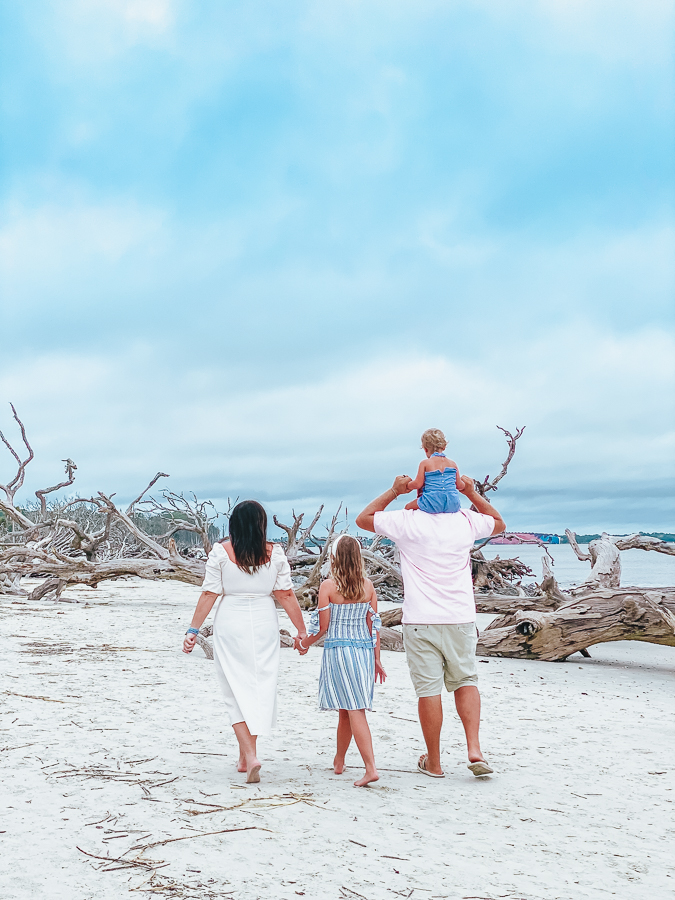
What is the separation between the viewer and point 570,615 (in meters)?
9.08

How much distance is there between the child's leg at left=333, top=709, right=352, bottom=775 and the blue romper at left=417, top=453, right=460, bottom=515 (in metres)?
1.29

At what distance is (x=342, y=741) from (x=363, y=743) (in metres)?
0.23

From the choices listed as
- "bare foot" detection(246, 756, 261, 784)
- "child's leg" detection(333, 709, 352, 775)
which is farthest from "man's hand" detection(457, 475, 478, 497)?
"bare foot" detection(246, 756, 261, 784)

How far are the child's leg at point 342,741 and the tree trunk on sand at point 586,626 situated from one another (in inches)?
202

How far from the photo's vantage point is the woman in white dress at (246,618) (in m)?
4.32

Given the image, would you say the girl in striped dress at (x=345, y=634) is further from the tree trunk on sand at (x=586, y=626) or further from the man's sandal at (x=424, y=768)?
the tree trunk on sand at (x=586, y=626)

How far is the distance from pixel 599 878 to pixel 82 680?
519 cm

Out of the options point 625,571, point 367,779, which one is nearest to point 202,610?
point 367,779

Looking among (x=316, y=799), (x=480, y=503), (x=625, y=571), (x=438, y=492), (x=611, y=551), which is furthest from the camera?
(x=625, y=571)

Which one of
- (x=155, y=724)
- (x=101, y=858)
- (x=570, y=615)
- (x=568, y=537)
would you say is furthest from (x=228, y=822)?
(x=568, y=537)

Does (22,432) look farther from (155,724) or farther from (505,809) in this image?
(505,809)

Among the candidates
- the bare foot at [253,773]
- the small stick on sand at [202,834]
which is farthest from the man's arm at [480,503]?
the small stick on sand at [202,834]

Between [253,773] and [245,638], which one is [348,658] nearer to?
[245,638]

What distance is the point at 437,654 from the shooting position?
14.5 feet
